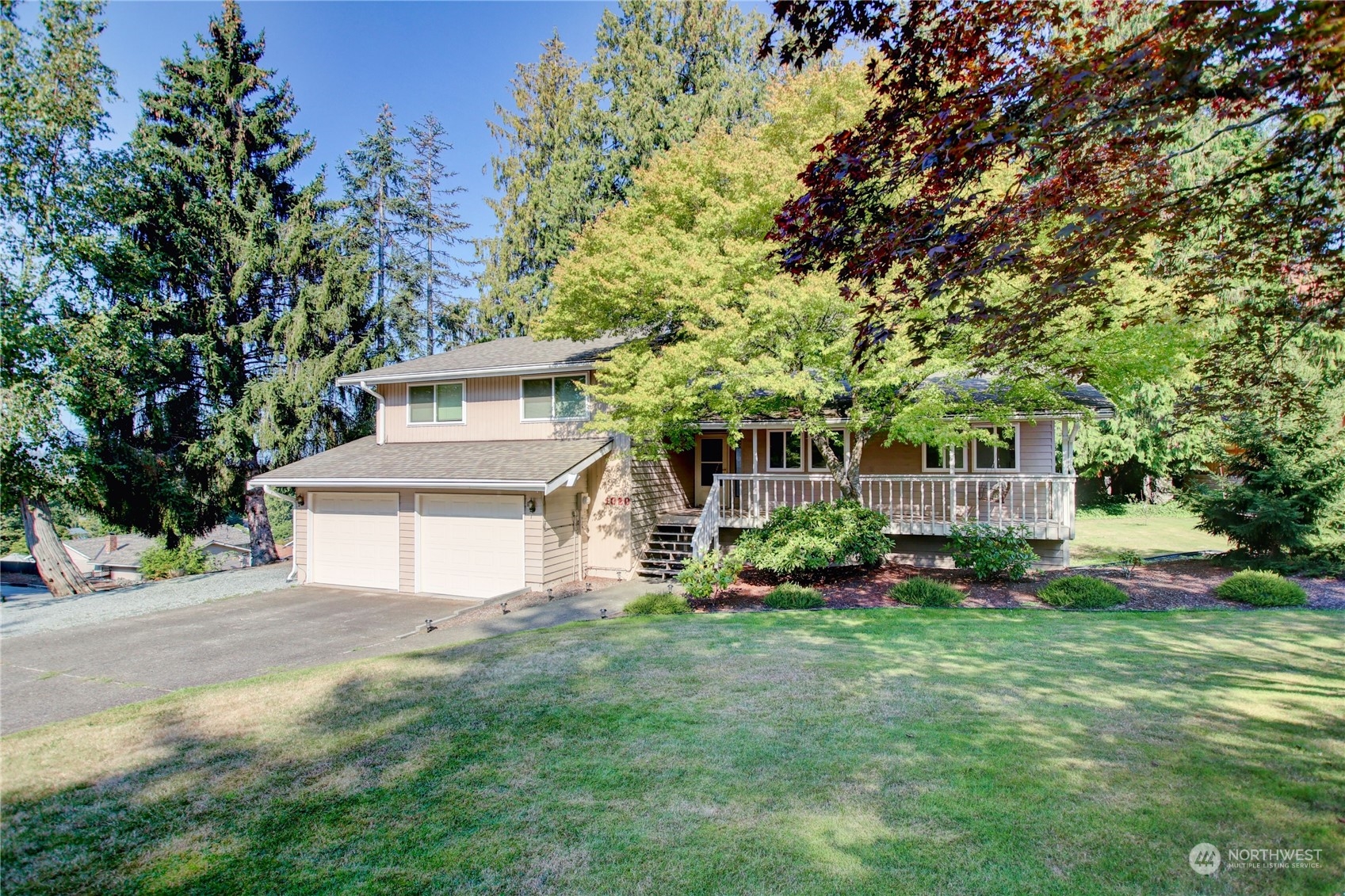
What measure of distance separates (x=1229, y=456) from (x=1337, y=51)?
13517 mm

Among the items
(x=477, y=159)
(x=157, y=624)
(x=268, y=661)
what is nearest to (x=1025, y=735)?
(x=268, y=661)

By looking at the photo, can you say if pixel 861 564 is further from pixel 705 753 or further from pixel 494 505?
pixel 705 753

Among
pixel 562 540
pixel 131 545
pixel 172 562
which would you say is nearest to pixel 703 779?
pixel 562 540

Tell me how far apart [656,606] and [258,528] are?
17152mm

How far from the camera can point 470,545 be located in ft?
44.3

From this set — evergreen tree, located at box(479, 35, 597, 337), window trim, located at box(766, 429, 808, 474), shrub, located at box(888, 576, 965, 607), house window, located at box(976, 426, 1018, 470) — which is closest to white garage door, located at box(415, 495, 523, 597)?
window trim, located at box(766, 429, 808, 474)

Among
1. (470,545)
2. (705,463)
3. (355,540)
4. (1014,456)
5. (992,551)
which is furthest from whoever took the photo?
(705,463)

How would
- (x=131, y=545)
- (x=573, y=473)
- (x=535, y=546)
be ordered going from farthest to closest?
(x=131, y=545) → (x=535, y=546) → (x=573, y=473)

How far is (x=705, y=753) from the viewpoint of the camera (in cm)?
446

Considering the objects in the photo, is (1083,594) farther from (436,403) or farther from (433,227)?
(433,227)

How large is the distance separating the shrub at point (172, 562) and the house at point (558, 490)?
5.45 meters

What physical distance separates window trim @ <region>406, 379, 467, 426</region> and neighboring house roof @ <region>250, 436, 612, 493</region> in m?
0.53

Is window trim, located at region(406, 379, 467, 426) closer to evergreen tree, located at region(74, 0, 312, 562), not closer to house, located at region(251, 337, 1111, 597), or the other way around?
house, located at region(251, 337, 1111, 597)

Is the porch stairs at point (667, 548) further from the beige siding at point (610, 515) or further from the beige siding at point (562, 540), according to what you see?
the beige siding at point (562, 540)
